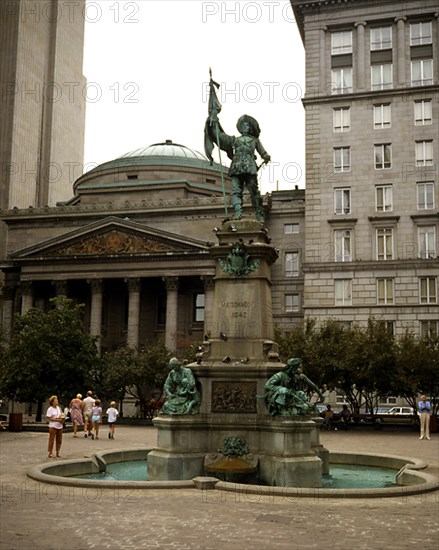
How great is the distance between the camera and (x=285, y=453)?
589 inches

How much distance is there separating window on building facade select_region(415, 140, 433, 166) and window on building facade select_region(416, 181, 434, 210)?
165cm

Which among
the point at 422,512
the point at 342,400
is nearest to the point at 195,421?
the point at 422,512

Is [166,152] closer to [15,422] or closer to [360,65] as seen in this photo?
[360,65]

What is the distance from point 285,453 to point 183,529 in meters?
5.07

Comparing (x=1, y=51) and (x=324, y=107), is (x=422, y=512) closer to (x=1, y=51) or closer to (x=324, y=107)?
(x=324, y=107)

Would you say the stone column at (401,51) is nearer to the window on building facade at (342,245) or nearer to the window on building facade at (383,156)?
the window on building facade at (383,156)

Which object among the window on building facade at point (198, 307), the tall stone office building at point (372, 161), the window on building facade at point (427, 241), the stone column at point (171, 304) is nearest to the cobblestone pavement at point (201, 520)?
the tall stone office building at point (372, 161)

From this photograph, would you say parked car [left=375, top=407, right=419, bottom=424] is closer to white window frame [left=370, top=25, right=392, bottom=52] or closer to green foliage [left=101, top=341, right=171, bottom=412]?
green foliage [left=101, top=341, right=171, bottom=412]

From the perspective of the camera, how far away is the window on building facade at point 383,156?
58250mm

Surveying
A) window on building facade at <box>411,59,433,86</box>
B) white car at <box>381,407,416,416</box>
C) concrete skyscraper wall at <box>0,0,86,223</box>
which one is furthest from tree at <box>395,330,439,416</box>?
concrete skyscraper wall at <box>0,0,86,223</box>

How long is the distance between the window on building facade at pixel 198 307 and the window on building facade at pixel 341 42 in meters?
25.5

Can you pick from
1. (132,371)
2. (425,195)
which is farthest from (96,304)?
(425,195)

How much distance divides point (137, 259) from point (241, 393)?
167 feet

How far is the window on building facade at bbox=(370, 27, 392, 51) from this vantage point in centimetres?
5956
